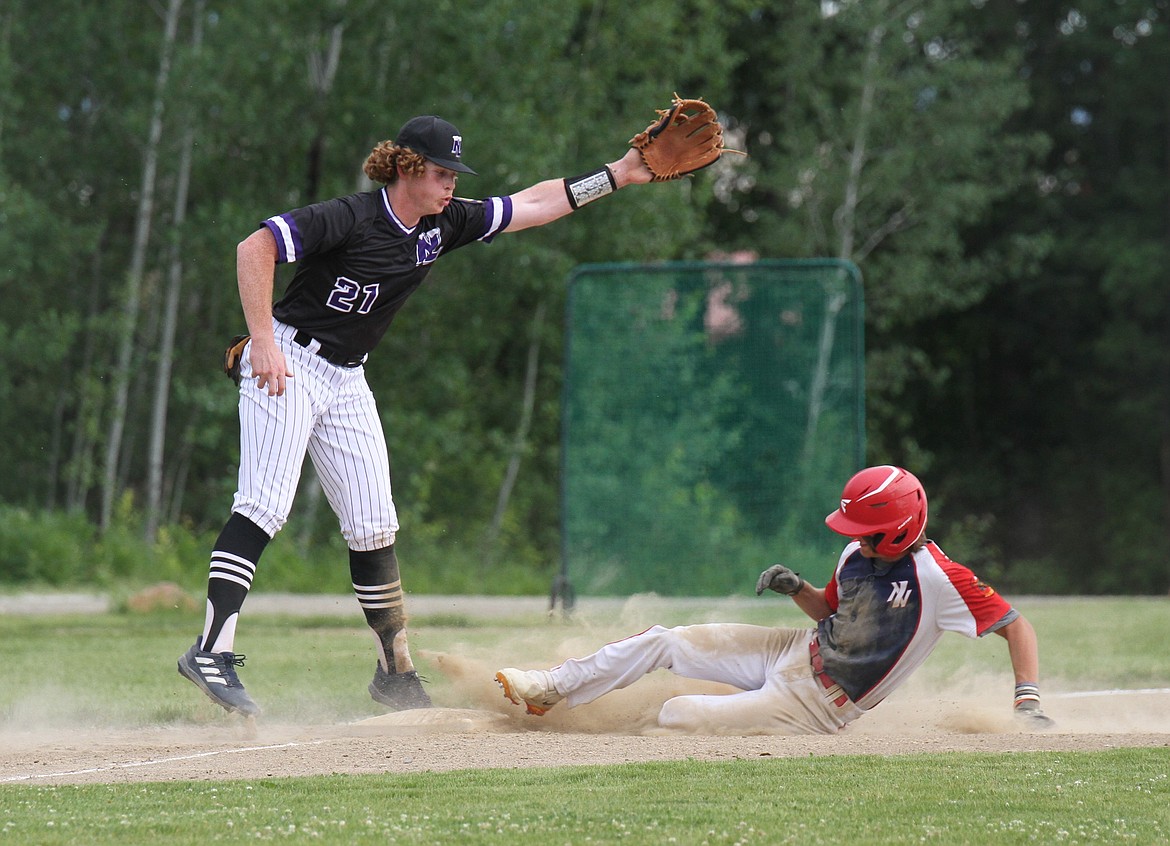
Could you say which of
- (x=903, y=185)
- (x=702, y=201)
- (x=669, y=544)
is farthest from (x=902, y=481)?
(x=903, y=185)

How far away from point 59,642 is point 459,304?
36.8 ft

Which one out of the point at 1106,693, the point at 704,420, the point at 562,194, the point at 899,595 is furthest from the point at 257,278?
the point at 704,420

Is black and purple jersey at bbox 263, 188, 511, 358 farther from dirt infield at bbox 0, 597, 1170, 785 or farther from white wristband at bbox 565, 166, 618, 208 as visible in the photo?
dirt infield at bbox 0, 597, 1170, 785

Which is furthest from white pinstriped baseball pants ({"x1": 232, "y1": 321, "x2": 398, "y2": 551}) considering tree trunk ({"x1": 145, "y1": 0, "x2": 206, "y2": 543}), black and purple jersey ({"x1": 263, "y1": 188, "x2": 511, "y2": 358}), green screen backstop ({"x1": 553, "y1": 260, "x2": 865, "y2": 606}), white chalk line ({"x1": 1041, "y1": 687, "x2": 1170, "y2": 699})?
tree trunk ({"x1": 145, "y1": 0, "x2": 206, "y2": 543})

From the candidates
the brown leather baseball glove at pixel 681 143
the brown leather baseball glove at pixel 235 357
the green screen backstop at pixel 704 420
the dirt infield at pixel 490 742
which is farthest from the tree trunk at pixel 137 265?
the dirt infield at pixel 490 742

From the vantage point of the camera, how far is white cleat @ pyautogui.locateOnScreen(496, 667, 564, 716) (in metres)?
6.08

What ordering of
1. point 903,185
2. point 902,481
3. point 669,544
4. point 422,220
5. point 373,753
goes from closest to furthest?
point 373,753 < point 902,481 < point 422,220 < point 669,544 < point 903,185

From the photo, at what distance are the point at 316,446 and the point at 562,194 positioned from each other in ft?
5.46

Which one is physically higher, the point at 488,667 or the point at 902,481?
the point at 902,481

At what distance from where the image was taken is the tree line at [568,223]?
60.1 ft

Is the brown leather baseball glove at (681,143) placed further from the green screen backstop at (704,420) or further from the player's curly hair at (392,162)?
the green screen backstop at (704,420)

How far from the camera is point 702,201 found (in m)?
23.8

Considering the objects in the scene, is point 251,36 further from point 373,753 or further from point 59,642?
point 373,753

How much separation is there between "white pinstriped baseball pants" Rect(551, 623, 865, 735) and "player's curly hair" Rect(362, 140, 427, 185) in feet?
7.27
